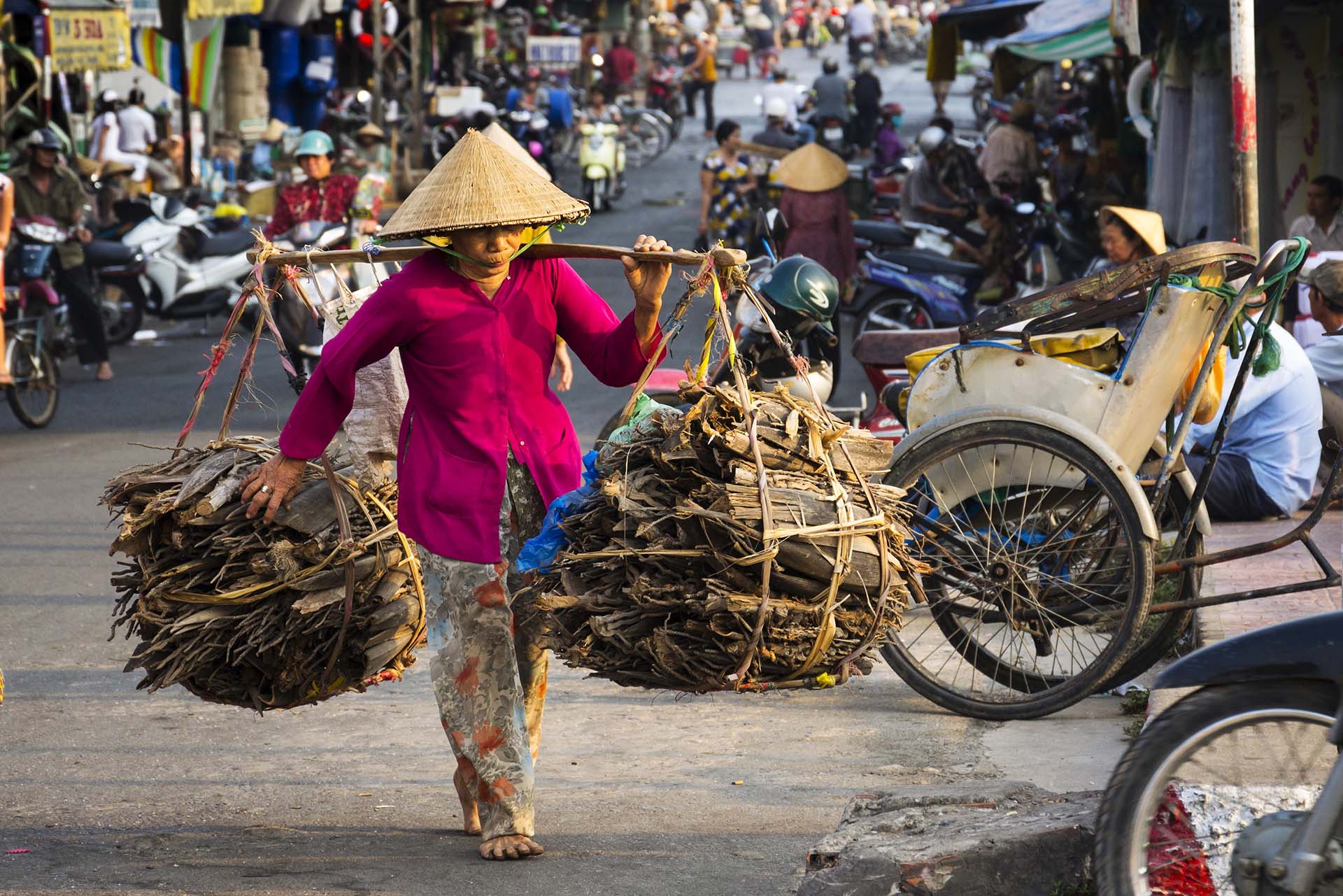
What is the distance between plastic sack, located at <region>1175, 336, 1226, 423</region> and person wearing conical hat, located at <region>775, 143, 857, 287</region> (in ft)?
Answer: 23.4

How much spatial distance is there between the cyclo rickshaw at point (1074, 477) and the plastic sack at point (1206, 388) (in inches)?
0.6

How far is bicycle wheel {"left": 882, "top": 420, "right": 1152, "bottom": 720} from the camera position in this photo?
16.4 ft

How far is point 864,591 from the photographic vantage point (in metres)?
3.73

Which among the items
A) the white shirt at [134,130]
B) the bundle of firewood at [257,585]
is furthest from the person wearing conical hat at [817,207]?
the white shirt at [134,130]

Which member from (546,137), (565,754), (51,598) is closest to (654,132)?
(546,137)

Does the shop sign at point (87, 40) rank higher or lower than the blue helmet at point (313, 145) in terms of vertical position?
higher

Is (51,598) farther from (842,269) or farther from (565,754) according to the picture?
(842,269)

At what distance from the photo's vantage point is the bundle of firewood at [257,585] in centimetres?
411

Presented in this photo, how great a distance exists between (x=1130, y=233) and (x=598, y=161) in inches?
647

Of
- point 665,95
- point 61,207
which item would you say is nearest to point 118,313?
point 61,207

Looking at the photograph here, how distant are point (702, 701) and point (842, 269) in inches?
304

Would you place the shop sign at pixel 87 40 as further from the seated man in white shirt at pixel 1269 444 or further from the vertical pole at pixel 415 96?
the seated man in white shirt at pixel 1269 444

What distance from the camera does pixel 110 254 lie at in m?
14.1

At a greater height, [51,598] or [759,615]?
[759,615]
